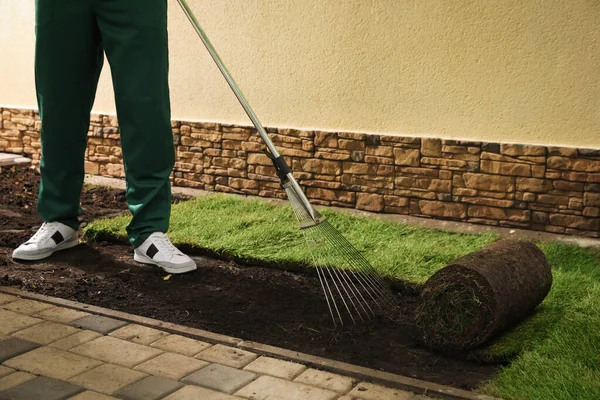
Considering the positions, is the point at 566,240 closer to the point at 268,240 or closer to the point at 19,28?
the point at 268,240

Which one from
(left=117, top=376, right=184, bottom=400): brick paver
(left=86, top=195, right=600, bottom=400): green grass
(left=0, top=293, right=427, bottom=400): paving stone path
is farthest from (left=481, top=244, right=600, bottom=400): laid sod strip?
(left=117, top=376, right=184, bottom=400): brick paver

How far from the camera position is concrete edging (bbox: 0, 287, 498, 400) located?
274 cm

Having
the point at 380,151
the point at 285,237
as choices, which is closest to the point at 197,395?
the point at 285,237

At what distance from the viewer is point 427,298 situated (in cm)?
320

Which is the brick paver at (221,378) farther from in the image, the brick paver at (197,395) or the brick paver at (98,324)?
the brick paver at (98,324)

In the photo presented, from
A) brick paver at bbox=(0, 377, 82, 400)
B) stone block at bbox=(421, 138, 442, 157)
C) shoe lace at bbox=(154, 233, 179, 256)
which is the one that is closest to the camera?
brick paver at bbox=(0, 377, 82, 400)

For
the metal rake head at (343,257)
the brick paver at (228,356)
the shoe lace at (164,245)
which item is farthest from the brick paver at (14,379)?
the shoe lace at (164,245)

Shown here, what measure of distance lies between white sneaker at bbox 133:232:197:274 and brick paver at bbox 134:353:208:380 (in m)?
1.05

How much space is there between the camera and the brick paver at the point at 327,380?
2764 millimetres

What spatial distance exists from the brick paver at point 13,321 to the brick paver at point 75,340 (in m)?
0.22

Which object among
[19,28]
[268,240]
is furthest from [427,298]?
[19,28]

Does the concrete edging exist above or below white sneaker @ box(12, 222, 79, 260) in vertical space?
below

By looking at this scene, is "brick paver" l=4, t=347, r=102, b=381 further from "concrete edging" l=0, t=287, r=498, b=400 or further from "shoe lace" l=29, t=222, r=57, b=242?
"shoe lace" l=29, t=222, r=57, b=242

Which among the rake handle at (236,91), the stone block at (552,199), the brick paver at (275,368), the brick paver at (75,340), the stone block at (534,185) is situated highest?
the rake handle at (236,91)
